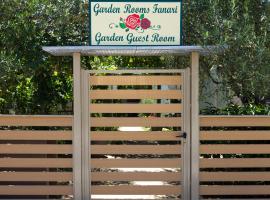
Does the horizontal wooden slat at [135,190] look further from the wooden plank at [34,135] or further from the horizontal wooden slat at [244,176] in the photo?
the wooden plank at [34,135]

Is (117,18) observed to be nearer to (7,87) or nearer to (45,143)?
(45,143)

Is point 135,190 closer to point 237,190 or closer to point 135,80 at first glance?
point 237,190

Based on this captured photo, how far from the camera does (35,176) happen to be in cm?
771

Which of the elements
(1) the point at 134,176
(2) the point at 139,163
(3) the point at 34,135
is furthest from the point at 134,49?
(3) the point at 34,135

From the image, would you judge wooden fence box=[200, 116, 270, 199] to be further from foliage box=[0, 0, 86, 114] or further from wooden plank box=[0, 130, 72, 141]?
foliage box=[0, 0, 86, 114]

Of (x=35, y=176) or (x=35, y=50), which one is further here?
(x=35, y=50)

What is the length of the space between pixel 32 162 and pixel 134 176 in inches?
67.3

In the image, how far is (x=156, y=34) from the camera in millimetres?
7578

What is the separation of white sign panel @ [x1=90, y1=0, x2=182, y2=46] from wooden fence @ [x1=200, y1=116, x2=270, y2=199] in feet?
5.01

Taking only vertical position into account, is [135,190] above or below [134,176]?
below

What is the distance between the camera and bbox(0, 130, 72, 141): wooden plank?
7.64 meters

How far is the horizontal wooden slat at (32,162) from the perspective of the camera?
7668 mm

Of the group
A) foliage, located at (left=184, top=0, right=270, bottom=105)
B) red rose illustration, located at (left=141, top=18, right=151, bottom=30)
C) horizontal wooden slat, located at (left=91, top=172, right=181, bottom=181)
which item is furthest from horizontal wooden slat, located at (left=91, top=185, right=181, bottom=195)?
red rose illustration, located at (left=141, top=18, right=151, bottom=30)

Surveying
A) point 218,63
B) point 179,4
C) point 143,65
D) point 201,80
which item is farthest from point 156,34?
point 143,65
